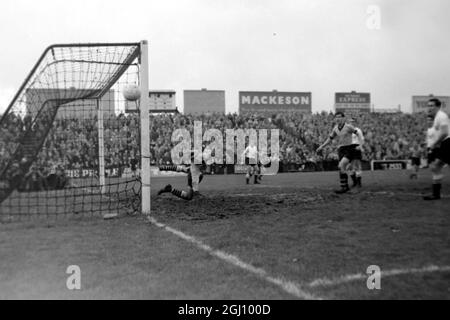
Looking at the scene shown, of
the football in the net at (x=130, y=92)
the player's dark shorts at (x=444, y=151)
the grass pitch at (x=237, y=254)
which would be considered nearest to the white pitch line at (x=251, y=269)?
the grass pitch at (x=237, y=254)

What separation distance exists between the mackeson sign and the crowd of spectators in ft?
50.8

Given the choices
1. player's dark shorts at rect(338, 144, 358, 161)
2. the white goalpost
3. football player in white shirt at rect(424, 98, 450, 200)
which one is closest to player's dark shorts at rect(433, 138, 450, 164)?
football player in white shirt at rect(424, 98, 450, 200)

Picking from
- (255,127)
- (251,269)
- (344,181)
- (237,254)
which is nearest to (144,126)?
(237,254)

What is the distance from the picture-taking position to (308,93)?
194 ft

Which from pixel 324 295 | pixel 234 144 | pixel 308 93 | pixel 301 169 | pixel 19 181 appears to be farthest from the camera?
pixel 308 93

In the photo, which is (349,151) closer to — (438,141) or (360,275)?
(438,141)

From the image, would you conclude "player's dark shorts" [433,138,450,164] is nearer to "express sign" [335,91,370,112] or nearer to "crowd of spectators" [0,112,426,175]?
"crowd of spectators" [0,112,426,175]

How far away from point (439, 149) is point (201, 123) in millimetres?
25349

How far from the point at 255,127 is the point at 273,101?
945 inches

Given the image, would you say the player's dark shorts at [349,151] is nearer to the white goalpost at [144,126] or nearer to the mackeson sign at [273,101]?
the white goalpost at [144,126]

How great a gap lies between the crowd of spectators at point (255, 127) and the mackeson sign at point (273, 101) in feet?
50.8

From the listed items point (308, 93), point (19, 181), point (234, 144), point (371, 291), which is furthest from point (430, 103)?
point (308, 93)

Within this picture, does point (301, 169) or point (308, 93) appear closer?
point (301, 169)

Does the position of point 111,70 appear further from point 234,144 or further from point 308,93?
point 308,93
